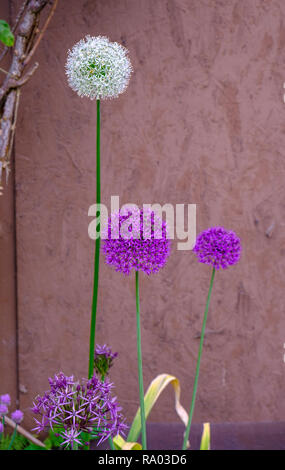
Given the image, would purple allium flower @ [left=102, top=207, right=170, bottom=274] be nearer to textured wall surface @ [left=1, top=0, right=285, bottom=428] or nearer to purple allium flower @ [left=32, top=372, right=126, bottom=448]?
purple allium flower @ [left=32, top=372, right=126, bottom=448]

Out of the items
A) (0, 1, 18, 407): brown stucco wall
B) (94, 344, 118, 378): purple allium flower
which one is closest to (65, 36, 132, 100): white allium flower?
(94, 344, 118, 378): purple allium flower

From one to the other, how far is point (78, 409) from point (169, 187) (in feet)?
4.71

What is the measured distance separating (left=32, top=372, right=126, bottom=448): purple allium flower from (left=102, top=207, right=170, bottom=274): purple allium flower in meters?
0.27

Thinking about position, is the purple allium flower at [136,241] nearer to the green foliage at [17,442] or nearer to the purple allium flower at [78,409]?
the purple allium flower at [78,409]

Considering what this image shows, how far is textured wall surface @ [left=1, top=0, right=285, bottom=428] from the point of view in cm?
230

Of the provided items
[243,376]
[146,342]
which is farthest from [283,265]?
[146,342]

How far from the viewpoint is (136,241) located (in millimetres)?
1129

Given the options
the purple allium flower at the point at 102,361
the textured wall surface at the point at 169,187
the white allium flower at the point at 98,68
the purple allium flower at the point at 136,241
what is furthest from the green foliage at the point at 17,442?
the white allium flower at the point at 98,68

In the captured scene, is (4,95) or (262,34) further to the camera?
(262,34)

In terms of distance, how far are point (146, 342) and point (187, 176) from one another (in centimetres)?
78

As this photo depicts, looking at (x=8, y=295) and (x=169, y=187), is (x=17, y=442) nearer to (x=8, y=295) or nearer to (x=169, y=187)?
(x=8, y=295)

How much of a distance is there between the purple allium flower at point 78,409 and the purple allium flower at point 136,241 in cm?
27

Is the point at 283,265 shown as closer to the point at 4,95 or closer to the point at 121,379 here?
the point at 121,379

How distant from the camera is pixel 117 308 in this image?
7.63 feet
